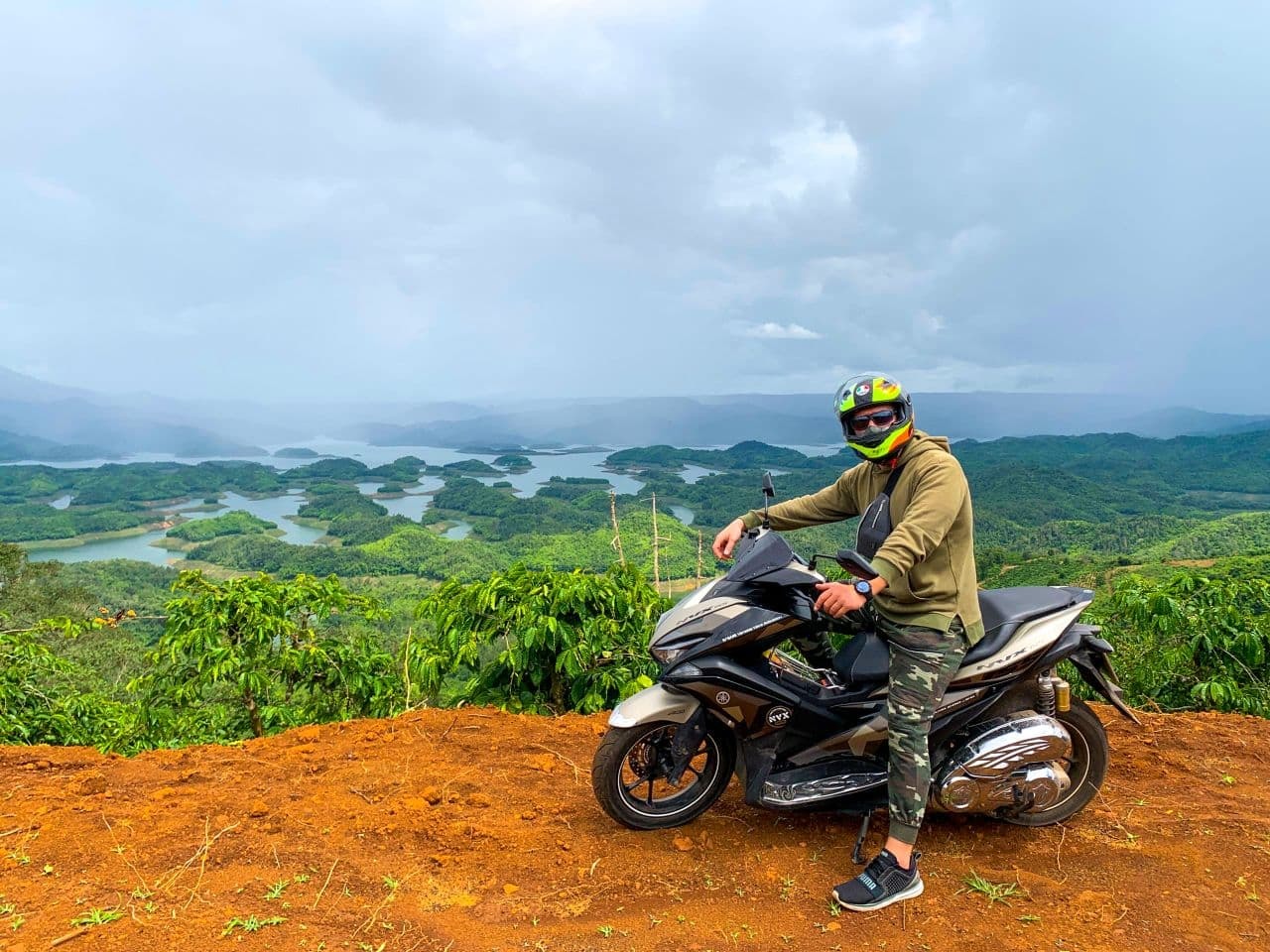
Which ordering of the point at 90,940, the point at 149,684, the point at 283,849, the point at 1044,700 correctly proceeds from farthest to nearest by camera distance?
1. the point at 149,684
2. the point at 1044,700
3. the point at 283,849
4. the point at 90,940

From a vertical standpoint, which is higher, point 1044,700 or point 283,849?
point 1044,700

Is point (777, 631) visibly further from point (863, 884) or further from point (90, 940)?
point (90, 940)

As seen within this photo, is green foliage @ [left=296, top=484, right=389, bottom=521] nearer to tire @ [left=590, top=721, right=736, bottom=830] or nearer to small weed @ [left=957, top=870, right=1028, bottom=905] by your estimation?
tire @ [left=590, top=721, right=736, bottom=830]

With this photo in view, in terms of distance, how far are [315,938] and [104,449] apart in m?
182

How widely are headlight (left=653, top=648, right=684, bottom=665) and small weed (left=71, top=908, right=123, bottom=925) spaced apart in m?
2.03

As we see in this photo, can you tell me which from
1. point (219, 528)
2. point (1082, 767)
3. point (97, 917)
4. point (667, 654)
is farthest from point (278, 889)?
point (219, 528)

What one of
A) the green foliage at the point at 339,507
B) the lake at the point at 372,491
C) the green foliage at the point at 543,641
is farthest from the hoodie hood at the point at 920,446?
the green foliage at the point at 339,507

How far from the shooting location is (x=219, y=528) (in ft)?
222

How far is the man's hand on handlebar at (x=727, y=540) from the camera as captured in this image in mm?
3129

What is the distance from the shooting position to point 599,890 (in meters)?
2.55

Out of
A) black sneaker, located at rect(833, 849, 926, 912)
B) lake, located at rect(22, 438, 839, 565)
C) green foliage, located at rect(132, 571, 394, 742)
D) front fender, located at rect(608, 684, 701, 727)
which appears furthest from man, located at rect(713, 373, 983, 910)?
lake, located at rect(22, 438, 839, 565)

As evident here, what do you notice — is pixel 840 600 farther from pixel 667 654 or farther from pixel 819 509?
pixel 819 509

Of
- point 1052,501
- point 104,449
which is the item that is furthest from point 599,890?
point 104,449

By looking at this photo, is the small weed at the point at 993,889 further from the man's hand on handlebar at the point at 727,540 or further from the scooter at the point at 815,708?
the man's hand on handlebar at the point at 727,540
